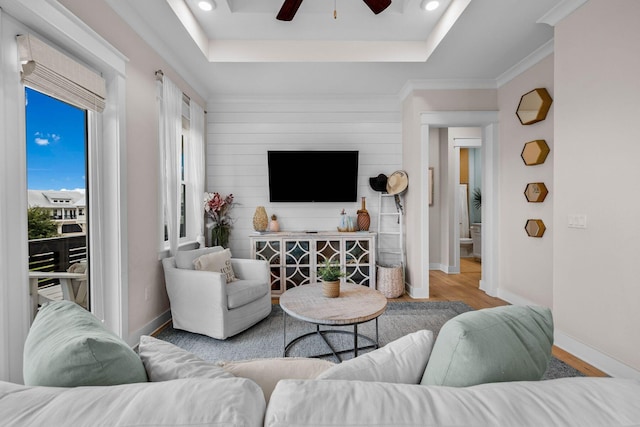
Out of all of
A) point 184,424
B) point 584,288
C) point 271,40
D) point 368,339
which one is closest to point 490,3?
point 271,40

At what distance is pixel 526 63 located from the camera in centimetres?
310

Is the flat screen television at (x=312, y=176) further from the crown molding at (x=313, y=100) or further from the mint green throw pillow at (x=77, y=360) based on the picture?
the mint green throw pillow at (x=77, y=360)

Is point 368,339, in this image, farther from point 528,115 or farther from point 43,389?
point 528,115

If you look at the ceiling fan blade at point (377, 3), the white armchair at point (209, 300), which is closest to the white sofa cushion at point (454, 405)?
the white armchair at point (209, 300)

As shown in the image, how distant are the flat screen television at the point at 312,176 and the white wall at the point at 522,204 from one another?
1837 mm

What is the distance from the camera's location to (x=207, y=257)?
9.23ft

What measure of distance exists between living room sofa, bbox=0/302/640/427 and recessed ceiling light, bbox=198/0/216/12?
2625 millimetres

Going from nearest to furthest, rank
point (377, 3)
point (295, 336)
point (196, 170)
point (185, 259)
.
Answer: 1. point (377, 3)
2. point (295, 336)
3. point (185, 259)
4. point (196, 170)

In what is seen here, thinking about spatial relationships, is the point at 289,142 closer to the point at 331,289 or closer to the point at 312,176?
the point at 312,176

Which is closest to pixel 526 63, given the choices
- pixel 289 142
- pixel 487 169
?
pixel 487 169

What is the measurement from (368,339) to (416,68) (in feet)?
9.50

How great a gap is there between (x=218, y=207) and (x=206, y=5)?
Answer: 2.19 meters

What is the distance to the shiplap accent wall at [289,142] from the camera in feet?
13.3

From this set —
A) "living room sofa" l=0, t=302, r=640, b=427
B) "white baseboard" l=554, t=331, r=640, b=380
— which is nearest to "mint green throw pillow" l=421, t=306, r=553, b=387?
"living room sofa" l=0, t=302, r=640, b=427
